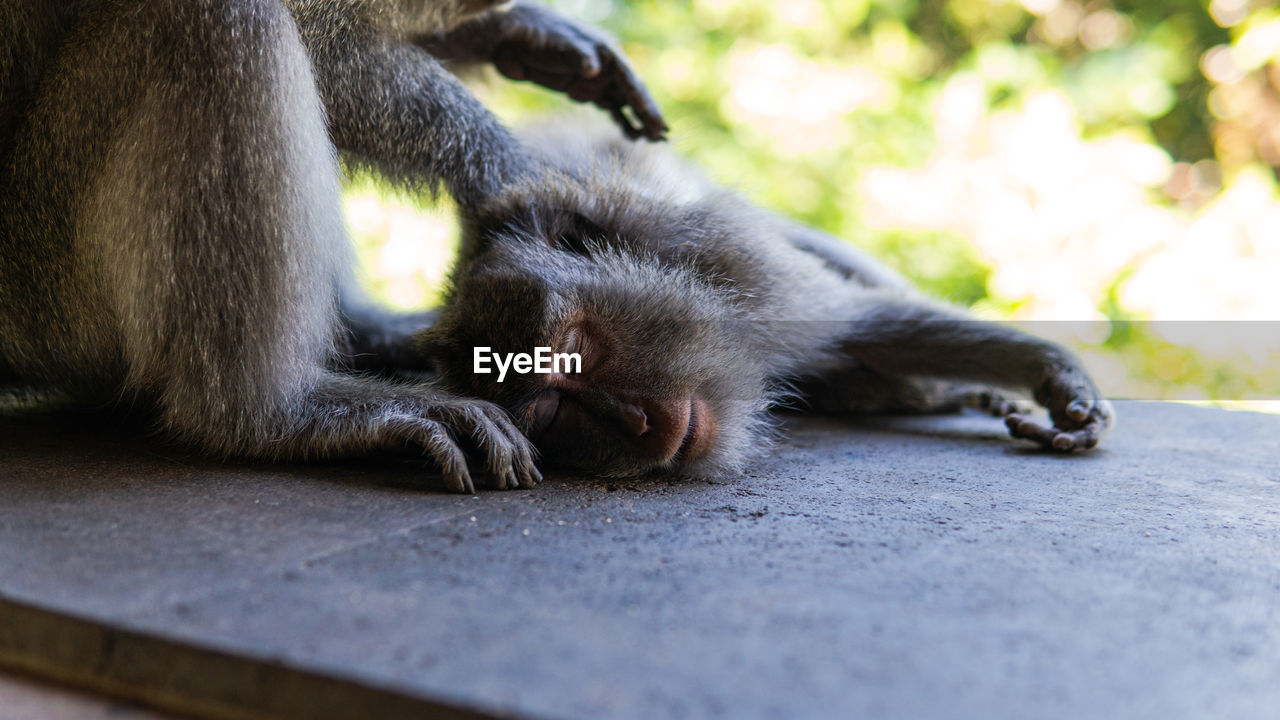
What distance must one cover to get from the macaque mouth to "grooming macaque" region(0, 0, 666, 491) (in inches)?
12.9

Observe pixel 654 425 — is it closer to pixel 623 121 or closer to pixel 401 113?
pixel 401 113

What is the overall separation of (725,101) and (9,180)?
4318 millimetres

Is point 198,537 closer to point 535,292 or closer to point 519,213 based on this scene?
point 535,292

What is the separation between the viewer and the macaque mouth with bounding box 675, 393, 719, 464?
1928mm

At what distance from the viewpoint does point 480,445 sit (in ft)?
5.78

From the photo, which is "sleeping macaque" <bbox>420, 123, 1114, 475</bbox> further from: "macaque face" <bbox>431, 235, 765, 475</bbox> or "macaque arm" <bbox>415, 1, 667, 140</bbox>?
"macaque arm" <bbox>415, 1, 667, 140</bbox>

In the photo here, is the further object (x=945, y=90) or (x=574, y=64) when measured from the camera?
(x=945, y=90)

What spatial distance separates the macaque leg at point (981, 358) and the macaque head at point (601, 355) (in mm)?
535

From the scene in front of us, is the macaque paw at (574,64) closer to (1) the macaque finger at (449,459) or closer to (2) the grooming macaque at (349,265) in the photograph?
(2) the grooming macaque at (349,265)

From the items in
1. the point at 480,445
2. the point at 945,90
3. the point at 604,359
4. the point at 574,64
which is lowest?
the point at 480,445

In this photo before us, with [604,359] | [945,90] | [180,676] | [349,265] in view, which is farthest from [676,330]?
[945,90]

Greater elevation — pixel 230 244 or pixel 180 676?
pixel 230 244

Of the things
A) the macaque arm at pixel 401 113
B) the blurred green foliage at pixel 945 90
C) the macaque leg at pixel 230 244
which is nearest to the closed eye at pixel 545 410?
the macaque leg at pixel 230 244

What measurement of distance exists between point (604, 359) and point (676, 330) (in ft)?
0.57
